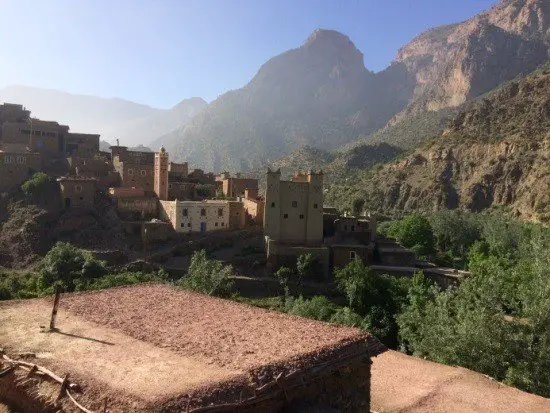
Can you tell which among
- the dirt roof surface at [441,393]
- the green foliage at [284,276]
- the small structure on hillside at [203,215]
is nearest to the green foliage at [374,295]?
the green foliage at [284,276]

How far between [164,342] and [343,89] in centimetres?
16838

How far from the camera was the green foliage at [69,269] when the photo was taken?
23.5 metres

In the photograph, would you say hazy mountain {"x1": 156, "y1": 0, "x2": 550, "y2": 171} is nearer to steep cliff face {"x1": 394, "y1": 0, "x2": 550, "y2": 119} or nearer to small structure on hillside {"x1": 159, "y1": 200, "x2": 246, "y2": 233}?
steep cliff face {"x1": 394, "y1": 0, "x2": 550, "y2": 119}

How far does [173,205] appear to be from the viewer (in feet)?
101

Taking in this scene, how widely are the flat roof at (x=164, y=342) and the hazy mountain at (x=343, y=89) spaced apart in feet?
305

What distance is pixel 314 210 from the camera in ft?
99.8

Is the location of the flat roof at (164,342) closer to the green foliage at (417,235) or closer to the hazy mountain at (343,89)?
the green foliage at (417,235)

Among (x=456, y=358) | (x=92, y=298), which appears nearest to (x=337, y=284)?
(x=456, y=358)

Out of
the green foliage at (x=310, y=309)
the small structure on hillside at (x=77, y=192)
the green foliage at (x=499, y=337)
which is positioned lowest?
the green foliage at (x=310, y=309)

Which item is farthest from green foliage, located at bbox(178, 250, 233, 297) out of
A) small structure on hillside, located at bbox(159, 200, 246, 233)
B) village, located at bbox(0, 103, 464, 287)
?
small structure on hillside, located at bbox(159, 200, 246, 233)

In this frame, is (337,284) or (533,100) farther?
(533,100)

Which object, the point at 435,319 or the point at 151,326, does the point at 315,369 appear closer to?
the point at 151,326

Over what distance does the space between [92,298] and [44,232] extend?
25.2 meters

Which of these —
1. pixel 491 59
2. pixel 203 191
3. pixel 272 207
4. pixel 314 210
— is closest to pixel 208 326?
pixel 272 207
